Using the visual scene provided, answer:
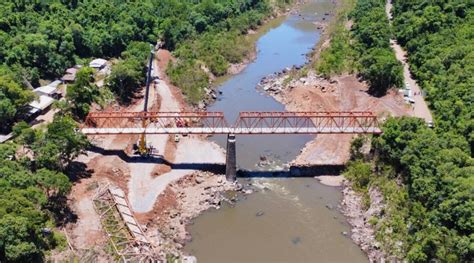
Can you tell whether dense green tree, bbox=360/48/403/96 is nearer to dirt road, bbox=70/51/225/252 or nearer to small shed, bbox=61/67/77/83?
dirt road, bbox=70/51/225/252

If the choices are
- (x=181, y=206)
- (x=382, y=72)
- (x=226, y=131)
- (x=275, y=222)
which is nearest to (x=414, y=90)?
(x=382, y=72)

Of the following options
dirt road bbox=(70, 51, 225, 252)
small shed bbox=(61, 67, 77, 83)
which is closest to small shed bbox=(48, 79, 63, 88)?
small shed bbox=(61, 67, 77, 83)

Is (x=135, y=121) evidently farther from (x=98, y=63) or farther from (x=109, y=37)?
(x=109, y=37)

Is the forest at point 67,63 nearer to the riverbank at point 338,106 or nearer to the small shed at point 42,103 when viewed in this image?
the small shed at point 42,103

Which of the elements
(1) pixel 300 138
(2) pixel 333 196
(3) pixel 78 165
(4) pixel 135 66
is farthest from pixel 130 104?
(2) pixel 333 196

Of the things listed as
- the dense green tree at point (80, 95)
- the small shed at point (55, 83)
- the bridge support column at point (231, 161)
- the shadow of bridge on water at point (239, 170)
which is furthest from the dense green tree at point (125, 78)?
the bridge support column at point (231, 161)

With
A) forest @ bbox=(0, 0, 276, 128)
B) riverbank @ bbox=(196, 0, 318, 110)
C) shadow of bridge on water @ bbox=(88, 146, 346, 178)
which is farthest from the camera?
riverbank @ bbox=(196, 0, 318, 110)
